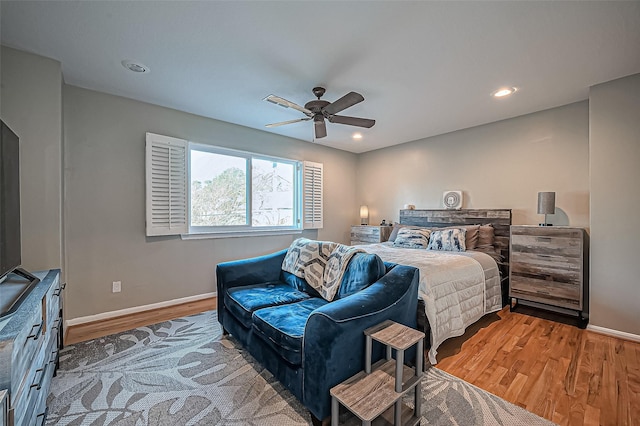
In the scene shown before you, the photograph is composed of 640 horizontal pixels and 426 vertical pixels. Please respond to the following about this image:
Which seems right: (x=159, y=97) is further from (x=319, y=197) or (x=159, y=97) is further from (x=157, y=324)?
(x=319, y=197)

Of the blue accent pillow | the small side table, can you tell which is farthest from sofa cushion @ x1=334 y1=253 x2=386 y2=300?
the blue accent pillow

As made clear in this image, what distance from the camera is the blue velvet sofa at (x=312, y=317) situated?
1.49 metres

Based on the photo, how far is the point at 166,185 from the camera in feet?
11.1

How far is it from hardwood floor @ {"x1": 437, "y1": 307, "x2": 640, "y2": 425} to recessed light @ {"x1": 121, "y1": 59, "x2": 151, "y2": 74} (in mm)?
3647

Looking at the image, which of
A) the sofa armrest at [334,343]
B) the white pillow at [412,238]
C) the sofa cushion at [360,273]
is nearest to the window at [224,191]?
the white pillow at [412,238]

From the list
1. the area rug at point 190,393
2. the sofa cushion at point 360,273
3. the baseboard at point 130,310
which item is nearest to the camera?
the area rug at point 190,393

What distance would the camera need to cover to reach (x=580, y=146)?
3.22 m

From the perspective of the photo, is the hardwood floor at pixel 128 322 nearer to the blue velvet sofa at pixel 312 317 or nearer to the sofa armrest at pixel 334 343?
the blue velvet sofa at pixel 312 317

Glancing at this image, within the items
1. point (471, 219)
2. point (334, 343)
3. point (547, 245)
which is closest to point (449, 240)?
point (471, 219)

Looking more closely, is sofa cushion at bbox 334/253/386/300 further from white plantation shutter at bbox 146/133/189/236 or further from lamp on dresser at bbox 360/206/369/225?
lamp on dresser at bbox 360/206/369/225

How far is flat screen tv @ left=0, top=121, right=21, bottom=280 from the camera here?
1.52 m

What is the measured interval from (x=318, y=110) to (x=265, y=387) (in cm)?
243

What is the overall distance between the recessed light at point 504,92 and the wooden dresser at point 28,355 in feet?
13.3

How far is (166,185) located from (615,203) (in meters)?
4.94
